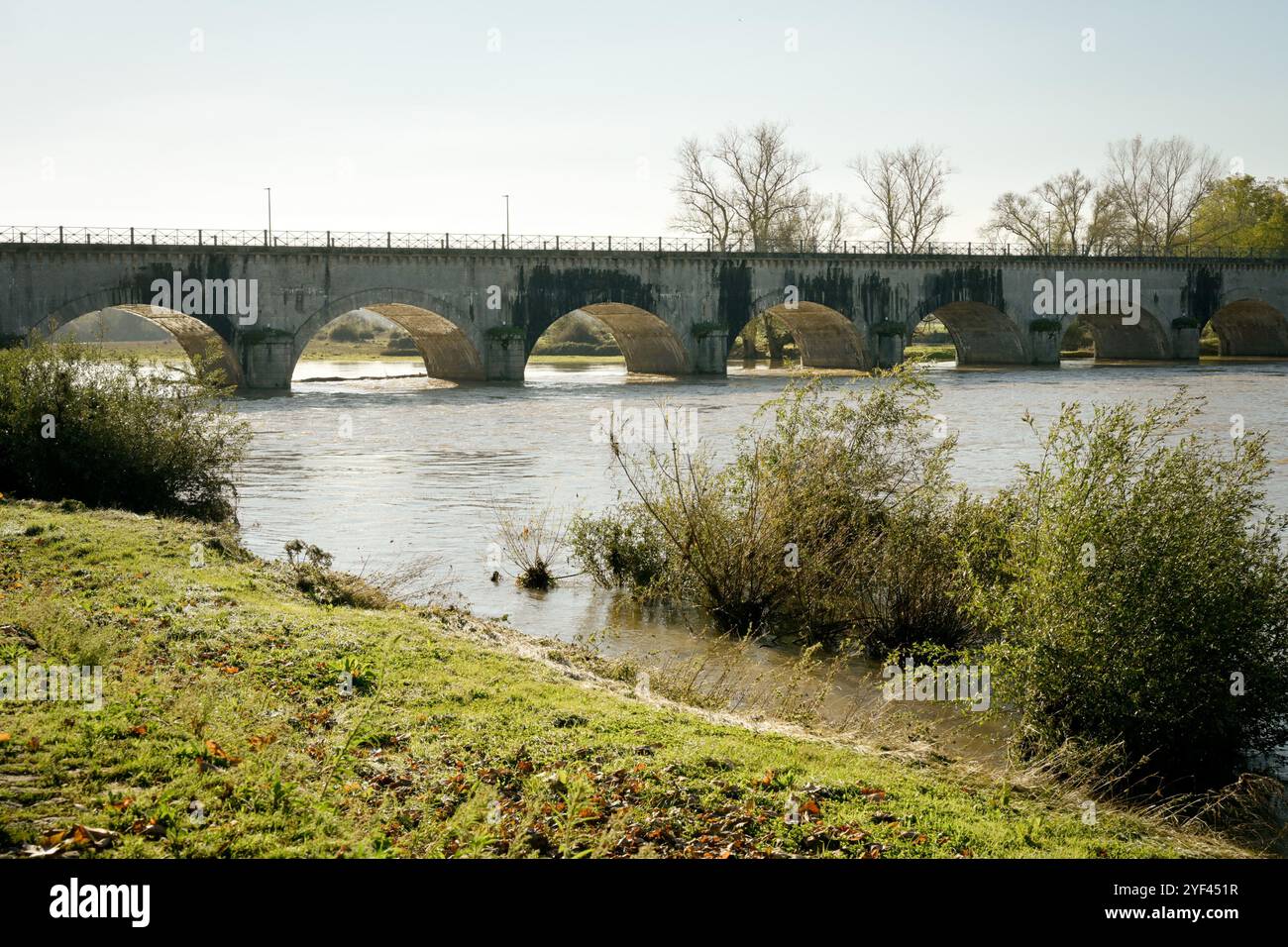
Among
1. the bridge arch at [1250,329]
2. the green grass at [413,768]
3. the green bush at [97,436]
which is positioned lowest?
the green grass at [413,768]

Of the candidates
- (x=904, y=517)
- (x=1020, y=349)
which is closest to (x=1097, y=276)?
(x=1020, y=349)

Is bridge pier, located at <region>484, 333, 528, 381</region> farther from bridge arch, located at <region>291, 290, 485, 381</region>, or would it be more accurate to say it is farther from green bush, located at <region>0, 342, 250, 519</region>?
green bush, located at <region>0, 342, 250, 519</region>

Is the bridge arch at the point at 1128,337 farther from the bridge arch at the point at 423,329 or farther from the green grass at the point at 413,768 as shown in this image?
the green grass at the point at 413,768

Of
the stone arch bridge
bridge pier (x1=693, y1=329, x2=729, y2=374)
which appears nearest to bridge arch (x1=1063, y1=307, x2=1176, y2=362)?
the stone arch bridge

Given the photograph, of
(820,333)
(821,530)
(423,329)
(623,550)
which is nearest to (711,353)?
(820,333)

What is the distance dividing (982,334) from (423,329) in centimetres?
3250

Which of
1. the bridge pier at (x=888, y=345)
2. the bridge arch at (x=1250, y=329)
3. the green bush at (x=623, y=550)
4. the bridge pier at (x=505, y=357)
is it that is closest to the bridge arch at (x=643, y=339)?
the bridge pier at (x=505, y=357)

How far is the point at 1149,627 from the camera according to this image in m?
10.3

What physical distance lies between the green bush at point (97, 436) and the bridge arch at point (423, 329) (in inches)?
1264

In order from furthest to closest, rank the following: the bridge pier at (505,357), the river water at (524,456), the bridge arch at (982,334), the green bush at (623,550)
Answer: the bridge arch at (982,334) → the bridge pier at (505,357) → the green bush at (623,550) → the river water at (524,456)

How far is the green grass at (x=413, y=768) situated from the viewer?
695cm
